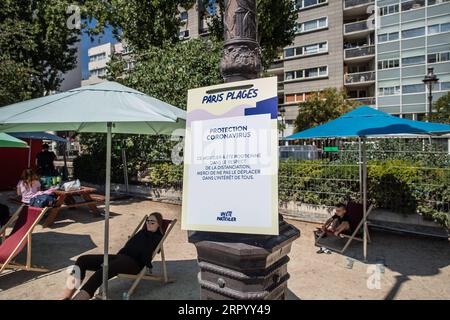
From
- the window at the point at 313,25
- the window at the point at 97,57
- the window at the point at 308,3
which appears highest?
the window at the point at 97,57

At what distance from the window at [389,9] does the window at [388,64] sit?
16.3ft

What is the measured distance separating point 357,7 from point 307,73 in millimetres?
8462

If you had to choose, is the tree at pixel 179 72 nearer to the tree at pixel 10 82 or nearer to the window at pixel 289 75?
the tree at pixel 10 82

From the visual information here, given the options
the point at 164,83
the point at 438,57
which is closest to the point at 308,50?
the point at 438,57

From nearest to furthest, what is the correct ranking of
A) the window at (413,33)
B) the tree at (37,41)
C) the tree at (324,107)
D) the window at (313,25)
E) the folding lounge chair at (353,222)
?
the folding lounge chair at (353,222) → the tree at (37,41) → the tree at (324,107) → the window at (413,33) → the window at (313,25)

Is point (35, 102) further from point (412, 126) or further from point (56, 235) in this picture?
point (412, 126)

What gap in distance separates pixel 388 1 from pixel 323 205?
1378 inches

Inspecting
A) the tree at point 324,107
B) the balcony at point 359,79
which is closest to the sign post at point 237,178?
the tree at point 324,107

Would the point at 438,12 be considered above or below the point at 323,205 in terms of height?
above

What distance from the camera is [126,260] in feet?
13.7

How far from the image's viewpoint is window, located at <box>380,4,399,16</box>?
34.3 metres

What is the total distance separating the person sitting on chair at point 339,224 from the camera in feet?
20.8

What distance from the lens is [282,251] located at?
2.34m
